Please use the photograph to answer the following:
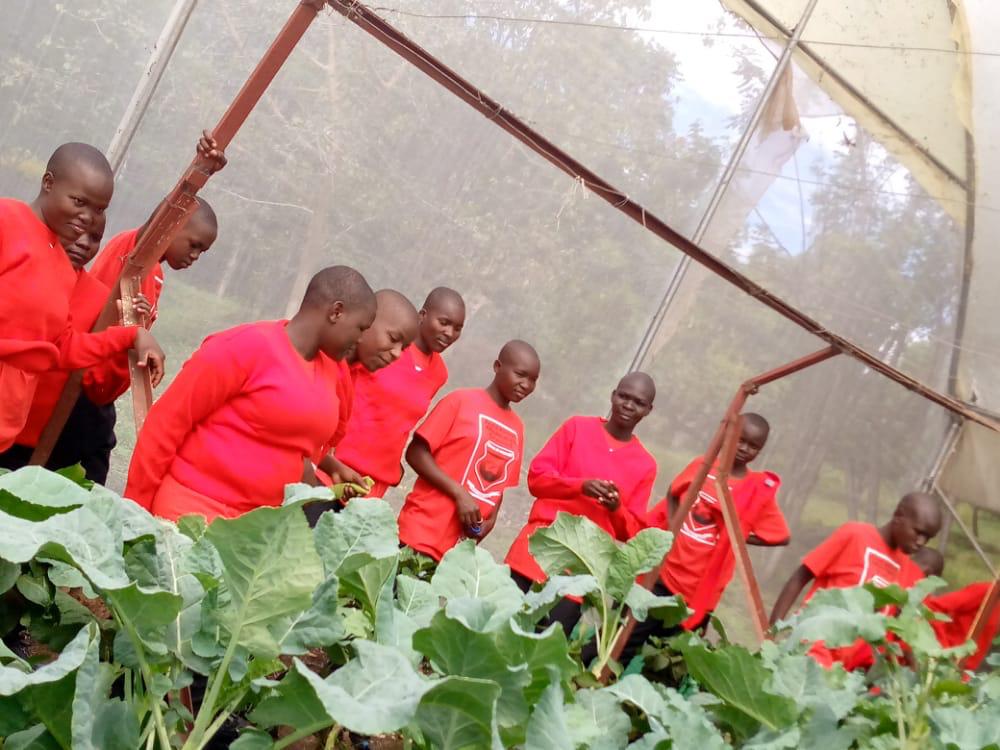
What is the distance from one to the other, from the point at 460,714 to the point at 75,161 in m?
1.97

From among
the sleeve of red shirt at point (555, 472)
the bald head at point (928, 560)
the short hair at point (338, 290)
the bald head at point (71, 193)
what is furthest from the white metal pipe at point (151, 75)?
the bald head at point (928, 560)

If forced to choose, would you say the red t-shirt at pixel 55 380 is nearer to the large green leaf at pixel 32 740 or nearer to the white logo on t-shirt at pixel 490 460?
the white logo on t-shirt at pixel 490 460

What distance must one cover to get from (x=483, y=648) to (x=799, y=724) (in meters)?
0.74

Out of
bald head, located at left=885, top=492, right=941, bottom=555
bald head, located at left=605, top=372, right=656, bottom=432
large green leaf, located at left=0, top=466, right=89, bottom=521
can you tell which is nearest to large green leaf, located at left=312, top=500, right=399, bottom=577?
→ large green leaf, located at left=0, top=466, right=89, bottom=521

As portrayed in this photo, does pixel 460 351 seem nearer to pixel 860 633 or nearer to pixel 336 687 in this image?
pixel 860 633

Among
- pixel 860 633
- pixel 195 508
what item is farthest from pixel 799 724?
pixel 195 508

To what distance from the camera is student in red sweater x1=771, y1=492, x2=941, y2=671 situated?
381 centimetres

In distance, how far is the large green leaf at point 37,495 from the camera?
95cm

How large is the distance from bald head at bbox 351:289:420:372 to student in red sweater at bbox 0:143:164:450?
0.74m

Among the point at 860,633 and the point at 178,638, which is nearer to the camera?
the point at 178,638

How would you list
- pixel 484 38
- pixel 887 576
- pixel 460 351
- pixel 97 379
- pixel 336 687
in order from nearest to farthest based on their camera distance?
pixel 336 687 < pixel 97 379 < pixel 887 576 < pixel 484 38 < pixel 460 351

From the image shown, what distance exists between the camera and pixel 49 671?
775 mm

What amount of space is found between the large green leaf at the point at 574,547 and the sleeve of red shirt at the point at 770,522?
2606 mm

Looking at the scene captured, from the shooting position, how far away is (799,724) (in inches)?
54.3
